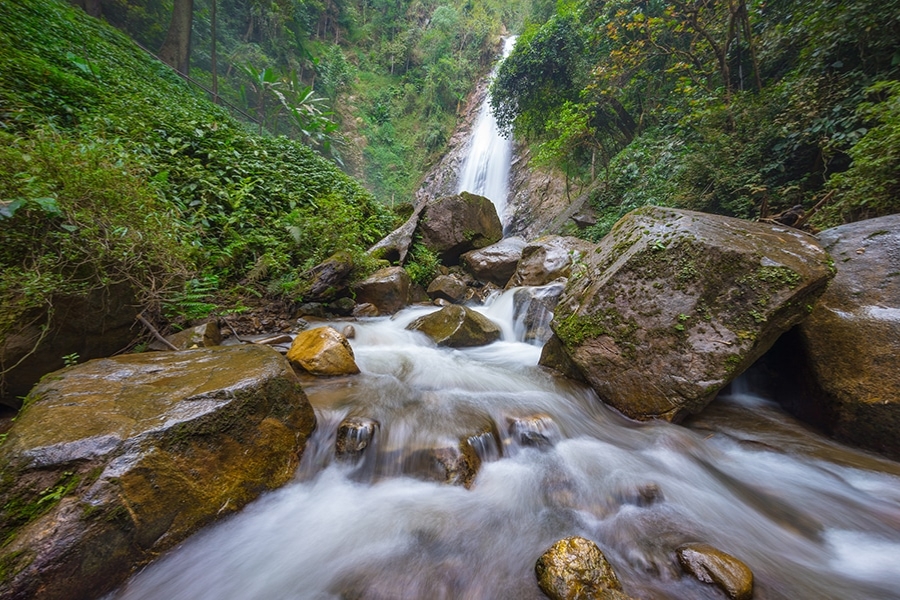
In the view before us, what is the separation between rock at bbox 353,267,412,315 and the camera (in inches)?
267

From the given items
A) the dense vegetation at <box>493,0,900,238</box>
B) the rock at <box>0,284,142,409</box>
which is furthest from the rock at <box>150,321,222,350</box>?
the dense vegetation at <box>493,0,900,238</box>

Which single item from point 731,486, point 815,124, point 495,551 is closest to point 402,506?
point 495,551

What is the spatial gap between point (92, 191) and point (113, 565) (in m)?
3.01

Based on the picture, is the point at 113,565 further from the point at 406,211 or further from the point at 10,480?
the point at 406,211

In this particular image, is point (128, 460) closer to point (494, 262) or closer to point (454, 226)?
point (494, 262)

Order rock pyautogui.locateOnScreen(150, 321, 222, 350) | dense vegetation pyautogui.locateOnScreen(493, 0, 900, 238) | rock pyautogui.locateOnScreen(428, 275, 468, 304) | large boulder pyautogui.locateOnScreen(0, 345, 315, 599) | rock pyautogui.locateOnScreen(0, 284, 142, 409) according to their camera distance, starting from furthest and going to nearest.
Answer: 1. rock pyautogui.locateOnScreen(428, 275, 468, 304)
2. dense vegetation pyautogui.locateOnScreen(493, 0, 900, 238)
3. rock pyautogui.locateOnScreen(150, 321, 222, 350)
4. rock pyautogui.locateOnScreen(0, 284, 142, 409)
5. large boulder pyautogui.locateOnScreen(0, 345, 315, 599)

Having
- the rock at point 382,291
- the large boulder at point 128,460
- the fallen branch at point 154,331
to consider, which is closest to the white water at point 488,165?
the rock at point 382,291

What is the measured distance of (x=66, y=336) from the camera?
9.09ft

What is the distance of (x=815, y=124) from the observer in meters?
4.96

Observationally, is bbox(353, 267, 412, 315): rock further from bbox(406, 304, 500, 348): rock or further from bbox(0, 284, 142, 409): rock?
bbox(0, 284, 142, 409): rock

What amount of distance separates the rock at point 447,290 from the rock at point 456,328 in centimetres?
238

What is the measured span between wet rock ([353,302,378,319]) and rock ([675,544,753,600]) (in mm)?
5707

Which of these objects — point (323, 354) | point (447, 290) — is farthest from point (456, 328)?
point (447, 290)

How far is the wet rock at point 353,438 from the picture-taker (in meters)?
2.67
